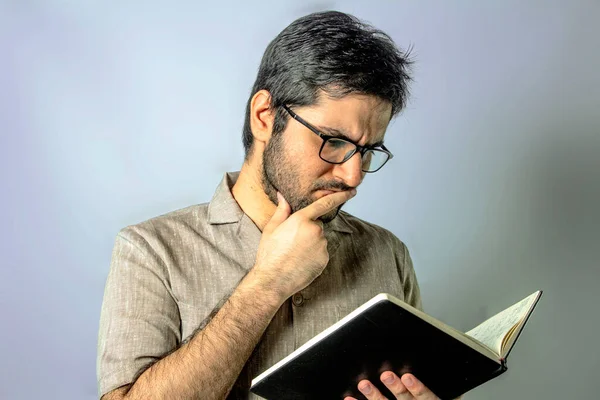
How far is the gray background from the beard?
0.64 metres

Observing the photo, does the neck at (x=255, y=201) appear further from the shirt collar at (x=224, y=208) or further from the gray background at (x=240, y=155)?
the gray background at (x=240, y=155)

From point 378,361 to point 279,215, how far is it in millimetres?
401

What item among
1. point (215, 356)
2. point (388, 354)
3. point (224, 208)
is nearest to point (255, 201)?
point (224, 208)

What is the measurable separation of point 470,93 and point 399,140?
29 cm

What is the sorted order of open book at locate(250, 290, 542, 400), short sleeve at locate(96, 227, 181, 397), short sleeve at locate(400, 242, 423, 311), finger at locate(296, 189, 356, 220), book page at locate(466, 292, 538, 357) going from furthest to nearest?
short sleeve at locate(400, 242, 423, 311)
finger at locate(296, 189, 356, 220)
short sleeve at locate(96, 227, 181, 397)
book page at locate(466, 292, 538, 357)
open book at locate(250, 290, 542, 400)

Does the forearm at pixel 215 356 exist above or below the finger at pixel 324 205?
below

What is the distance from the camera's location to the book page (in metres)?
1.26

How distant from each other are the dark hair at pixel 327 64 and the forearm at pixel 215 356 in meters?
0.42

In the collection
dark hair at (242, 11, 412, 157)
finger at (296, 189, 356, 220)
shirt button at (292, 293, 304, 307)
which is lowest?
shirt button at (292, 293, 304, 307)

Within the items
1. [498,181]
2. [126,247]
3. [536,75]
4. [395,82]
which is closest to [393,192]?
[498,181]

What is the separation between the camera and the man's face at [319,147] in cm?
153

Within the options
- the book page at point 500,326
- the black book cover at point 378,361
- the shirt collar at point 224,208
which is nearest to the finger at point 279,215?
the shirt collar at point 224,208

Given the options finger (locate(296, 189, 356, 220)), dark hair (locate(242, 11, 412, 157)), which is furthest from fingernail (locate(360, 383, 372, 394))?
dark hair (locate(242, 11, 412, 157))

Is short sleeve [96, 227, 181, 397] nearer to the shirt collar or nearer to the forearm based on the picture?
the forearm
